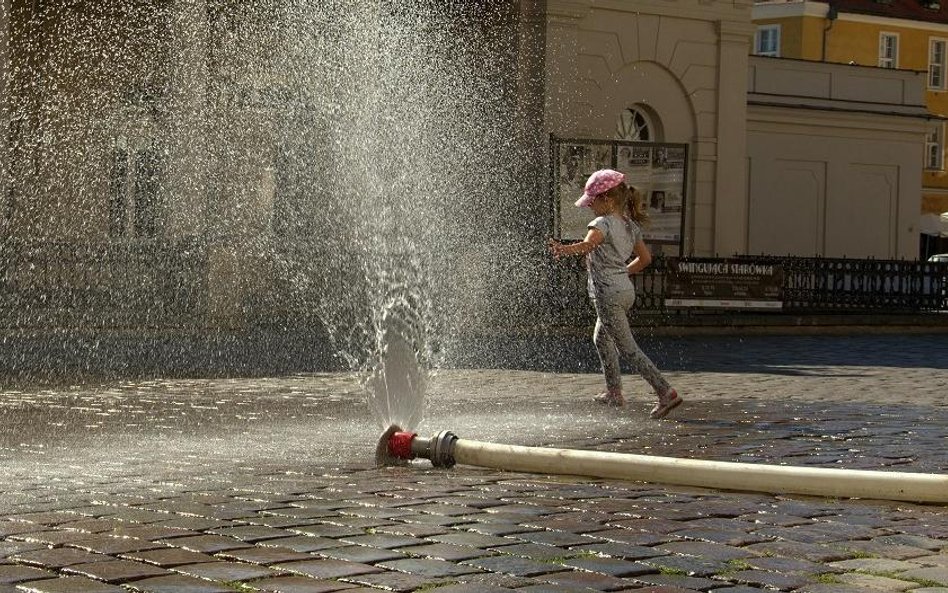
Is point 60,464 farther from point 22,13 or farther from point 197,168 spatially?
point 22,13

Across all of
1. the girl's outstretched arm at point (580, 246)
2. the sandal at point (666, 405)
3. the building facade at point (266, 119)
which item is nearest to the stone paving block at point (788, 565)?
the girl's outstretched arm at point (580, 246)

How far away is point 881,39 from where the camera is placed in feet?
230

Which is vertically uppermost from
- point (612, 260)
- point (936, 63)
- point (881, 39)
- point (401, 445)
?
point (881, 39)

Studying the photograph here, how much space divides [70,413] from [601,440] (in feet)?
13.1

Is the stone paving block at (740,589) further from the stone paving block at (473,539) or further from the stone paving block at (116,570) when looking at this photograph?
the stone paving block at (116,570)

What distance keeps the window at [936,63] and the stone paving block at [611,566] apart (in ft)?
228

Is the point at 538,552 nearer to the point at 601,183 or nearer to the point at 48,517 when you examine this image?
the point at 48,517

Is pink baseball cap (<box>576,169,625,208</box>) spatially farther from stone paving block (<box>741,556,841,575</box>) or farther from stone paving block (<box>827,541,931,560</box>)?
stone paving block (<box>741,556,841,575</box>)

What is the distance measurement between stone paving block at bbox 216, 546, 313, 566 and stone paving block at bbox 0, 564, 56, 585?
Answer: 64 cm

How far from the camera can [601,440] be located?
1029cm

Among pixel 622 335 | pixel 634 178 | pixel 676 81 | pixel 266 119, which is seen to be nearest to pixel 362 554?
pixel 622 335

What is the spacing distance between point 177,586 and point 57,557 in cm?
70

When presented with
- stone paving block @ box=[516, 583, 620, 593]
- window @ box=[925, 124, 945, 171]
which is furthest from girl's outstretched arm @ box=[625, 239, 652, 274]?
window @ box=[925, 124, 945, 171]

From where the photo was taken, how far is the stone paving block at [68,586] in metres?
5.35
